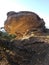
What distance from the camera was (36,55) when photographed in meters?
12.1

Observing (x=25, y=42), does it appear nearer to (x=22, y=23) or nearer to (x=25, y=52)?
(x=25, y=52)

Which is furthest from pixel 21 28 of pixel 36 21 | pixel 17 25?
pixel 36 21

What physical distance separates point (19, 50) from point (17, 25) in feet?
6.02

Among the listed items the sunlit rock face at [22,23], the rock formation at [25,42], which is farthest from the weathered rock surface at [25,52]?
the sunlit rock face at [22,23]

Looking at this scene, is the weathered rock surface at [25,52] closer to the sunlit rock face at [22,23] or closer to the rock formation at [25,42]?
the rock formation at [25,42]

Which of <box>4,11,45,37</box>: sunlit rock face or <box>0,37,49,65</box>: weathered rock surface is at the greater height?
<box>4,11,45,37</box>: sunlit rock face

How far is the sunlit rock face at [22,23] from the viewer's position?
13.2 m

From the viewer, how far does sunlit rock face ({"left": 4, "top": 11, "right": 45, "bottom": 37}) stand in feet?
43.3

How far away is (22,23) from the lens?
13.4 metres

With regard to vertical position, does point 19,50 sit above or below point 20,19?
below

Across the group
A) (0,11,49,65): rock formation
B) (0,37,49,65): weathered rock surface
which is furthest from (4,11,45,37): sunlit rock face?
(0,37,49,65): weathered rock surface

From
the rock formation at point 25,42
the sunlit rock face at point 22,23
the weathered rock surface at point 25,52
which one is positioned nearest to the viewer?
the weathered rock surface at point 25,52

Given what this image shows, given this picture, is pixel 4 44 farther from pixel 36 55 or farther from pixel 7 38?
pixel 36 55

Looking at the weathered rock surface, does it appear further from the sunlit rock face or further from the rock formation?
the sunlit rock face
